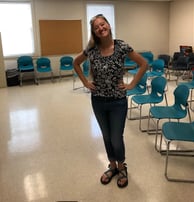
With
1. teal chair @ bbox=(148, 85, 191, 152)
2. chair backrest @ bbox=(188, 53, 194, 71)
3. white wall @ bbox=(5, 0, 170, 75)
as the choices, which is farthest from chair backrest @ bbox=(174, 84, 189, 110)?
white wall @ bbox=(5, 0, 170, 75)

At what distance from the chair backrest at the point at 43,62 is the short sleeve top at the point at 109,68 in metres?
5.79

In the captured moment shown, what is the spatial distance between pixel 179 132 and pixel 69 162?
1.26 m

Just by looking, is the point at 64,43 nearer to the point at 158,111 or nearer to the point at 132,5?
the point at 132,5

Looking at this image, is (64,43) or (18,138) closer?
(18,138)

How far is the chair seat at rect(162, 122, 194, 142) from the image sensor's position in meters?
2.41

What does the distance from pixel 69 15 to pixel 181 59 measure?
12.3 feet

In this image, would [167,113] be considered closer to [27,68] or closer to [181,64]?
[181,64]

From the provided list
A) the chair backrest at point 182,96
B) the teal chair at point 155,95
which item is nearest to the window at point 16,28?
the teal chair at point 155,95

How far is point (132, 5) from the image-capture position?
8891 millimetres

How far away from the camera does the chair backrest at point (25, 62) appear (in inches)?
295

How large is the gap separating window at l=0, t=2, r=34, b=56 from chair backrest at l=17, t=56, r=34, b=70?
1.07 ft

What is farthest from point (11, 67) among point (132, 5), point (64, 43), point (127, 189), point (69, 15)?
point (127, 189)

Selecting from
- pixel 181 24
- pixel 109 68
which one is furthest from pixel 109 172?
pixel 181 24

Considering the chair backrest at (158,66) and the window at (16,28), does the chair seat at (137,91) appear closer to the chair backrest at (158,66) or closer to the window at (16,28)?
the chair backrest at (158,66)
